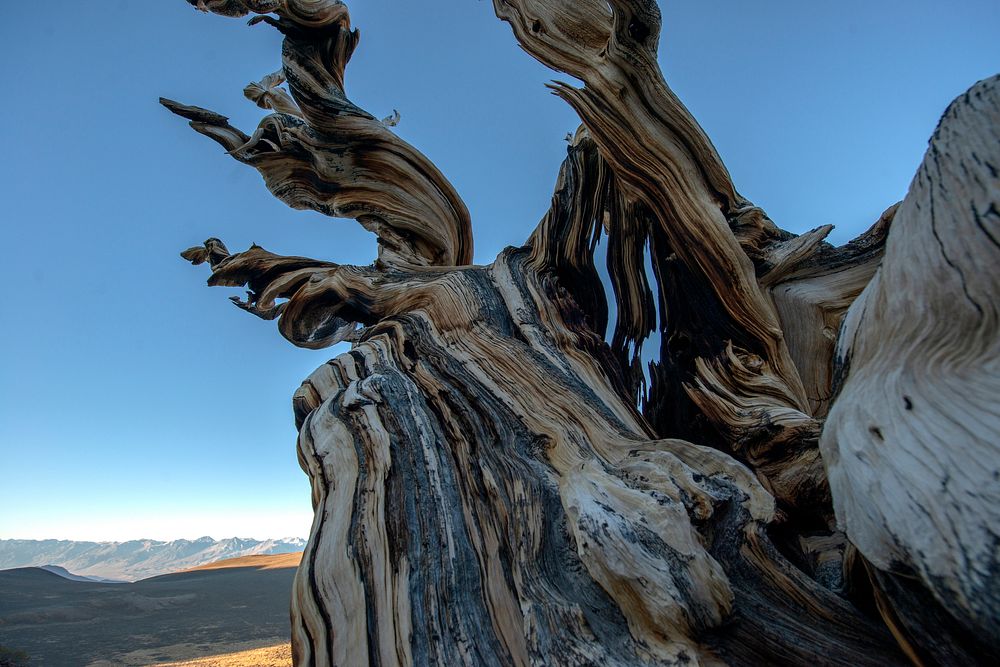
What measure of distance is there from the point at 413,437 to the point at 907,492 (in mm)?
1080

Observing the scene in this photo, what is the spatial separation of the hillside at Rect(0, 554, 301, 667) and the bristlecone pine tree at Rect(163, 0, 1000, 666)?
476cm

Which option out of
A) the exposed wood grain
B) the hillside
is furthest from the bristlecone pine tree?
the hillside

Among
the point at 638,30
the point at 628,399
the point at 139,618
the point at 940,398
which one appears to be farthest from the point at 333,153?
the point at 139,618

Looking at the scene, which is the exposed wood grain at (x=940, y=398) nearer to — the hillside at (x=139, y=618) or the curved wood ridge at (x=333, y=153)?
the curved wood ridge at (x=333, y=153)

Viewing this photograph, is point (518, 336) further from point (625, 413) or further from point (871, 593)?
point (871, 593)

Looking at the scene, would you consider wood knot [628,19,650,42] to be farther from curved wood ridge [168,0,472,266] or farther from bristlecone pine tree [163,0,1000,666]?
curved wood ridge [168,0,472,266]

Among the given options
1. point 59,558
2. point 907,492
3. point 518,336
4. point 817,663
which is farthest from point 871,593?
point 59,558

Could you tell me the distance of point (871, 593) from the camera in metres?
0.91

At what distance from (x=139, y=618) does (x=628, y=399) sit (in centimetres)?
768

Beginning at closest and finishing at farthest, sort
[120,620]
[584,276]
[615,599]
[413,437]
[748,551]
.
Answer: [615,599] → [748,551] → [413,437] → [584,276] → [120,620]

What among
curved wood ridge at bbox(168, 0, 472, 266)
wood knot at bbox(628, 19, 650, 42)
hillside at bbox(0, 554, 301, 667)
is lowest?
hillside at bbox(0, 554, 301, 667)

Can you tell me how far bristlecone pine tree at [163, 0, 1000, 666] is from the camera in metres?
0.66

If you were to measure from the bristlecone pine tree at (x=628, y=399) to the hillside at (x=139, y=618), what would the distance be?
476 cm

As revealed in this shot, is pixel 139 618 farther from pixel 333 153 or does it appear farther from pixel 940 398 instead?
pixel 940 398
